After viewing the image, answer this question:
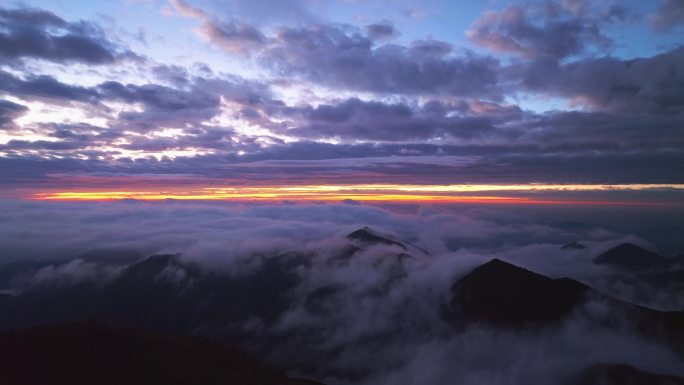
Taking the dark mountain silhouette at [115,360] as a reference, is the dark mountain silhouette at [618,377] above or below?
below

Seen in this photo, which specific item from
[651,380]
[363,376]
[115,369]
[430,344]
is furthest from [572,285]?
[115,369]

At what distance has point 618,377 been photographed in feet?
370

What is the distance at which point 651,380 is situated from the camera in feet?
342

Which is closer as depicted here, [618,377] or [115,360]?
[115,360]

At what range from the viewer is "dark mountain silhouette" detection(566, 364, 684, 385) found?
10388cm

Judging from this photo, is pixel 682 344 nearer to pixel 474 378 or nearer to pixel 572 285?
pixel 572 285

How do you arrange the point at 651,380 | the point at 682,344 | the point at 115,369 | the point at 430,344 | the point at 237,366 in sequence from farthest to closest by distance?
the point at 430,344, the point at 682,344, the point at 651,380, the point at 237,366, the point at 115,369

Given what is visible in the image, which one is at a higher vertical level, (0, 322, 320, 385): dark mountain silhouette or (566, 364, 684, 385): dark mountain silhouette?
(0, 322, 320, 385): dark mountain silhouette

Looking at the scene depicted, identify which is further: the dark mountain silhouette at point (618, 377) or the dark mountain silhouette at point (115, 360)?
the dark mountain silhouette at point (618, 377)

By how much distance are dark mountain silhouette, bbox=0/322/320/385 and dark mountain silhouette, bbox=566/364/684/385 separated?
94.0 metres

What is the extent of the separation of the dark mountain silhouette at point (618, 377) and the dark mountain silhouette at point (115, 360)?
94.0m

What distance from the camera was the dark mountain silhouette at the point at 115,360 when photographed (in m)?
54.3

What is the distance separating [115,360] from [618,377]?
12514 cm

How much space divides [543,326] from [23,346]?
632 feet
